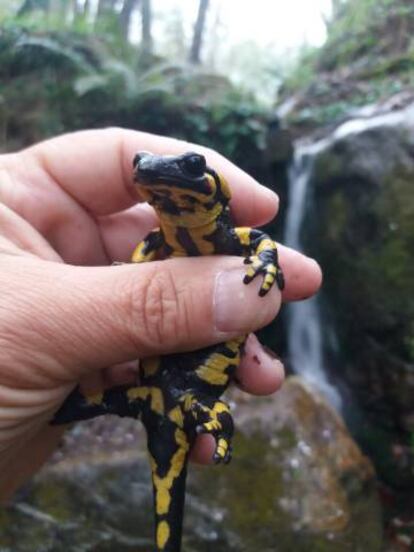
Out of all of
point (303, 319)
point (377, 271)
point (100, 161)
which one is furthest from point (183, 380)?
point (303, 319)

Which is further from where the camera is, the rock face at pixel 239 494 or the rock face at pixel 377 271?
the rock face at pixel 377 271

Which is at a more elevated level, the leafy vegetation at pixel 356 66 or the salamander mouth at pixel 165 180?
the salamander mouth at pixel 165 180

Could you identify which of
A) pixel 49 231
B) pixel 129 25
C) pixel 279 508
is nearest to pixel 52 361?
pixel 49 231

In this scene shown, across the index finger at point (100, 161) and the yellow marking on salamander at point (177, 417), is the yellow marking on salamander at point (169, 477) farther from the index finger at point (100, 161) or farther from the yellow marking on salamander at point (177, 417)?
the index finger at point (100, 161)

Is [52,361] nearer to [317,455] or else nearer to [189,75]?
[317,455]

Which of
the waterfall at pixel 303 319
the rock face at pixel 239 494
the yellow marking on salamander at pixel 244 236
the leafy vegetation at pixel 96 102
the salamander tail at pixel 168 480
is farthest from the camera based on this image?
the leafy vegetation at pixel 96 102

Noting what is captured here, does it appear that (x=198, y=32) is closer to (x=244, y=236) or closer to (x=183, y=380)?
(x=244, y=236)

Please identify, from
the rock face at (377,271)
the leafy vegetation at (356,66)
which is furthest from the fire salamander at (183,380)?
the leafy vegetation at (356,66)
